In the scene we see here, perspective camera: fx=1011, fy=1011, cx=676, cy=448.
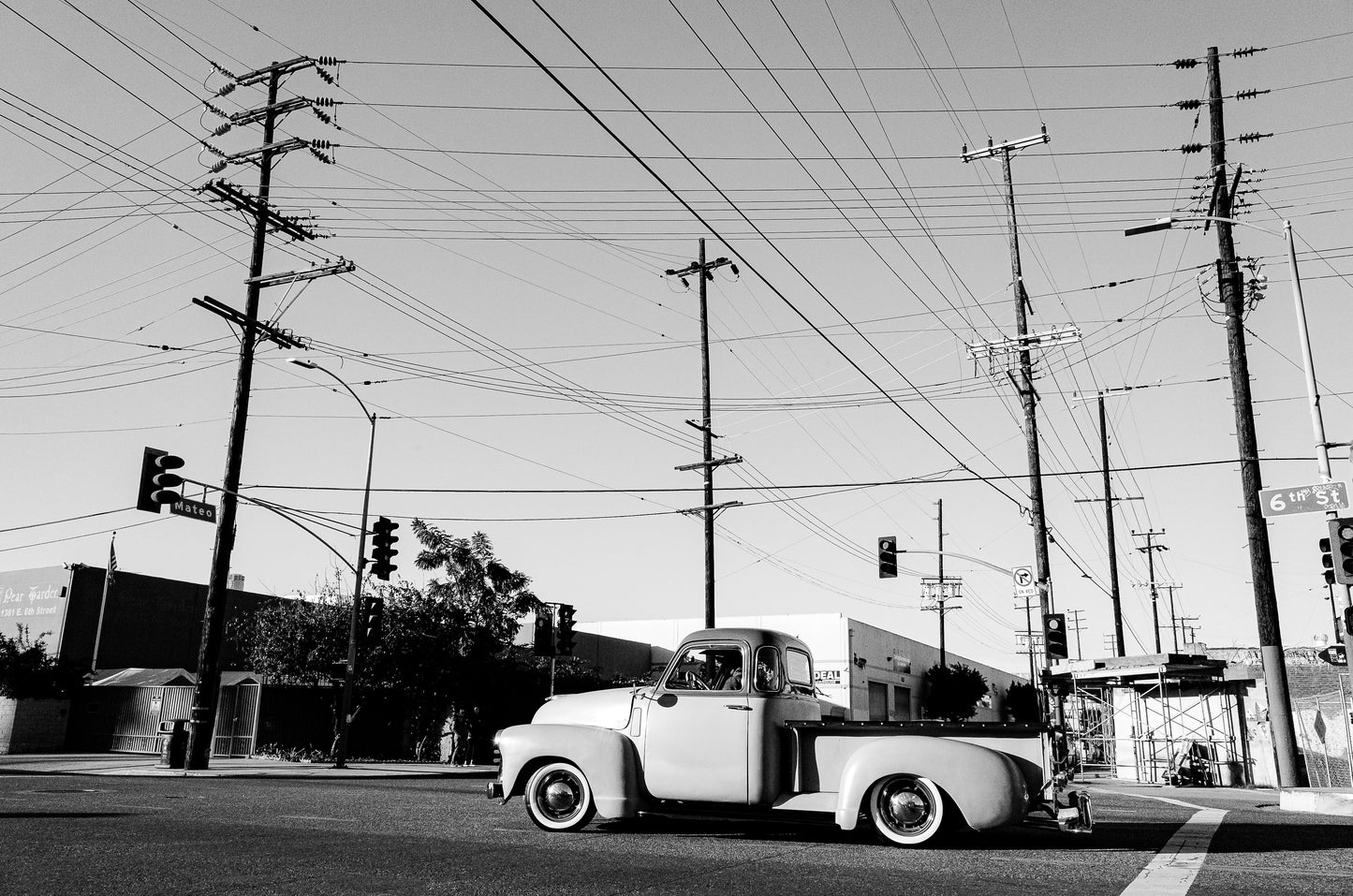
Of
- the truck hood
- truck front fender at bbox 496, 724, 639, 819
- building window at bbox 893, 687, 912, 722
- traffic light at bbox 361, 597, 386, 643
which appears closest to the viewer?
truck front fender at bbox 496, 724, 639, 819

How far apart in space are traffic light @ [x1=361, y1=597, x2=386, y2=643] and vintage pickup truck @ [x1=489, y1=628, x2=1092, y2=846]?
17.3 metres

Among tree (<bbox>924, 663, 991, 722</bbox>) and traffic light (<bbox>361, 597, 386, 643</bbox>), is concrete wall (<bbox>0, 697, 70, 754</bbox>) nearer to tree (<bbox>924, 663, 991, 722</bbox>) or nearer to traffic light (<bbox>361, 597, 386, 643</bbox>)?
traffic light (<bbox>361, 597, 386, 643</bbox>)

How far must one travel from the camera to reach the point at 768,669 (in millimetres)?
10336

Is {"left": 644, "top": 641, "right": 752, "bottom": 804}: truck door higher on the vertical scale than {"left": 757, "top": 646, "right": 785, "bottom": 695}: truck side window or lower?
lower

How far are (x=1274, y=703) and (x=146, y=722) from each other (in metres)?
35.1

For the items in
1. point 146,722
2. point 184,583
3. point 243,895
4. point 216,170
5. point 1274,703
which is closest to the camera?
point 243,895

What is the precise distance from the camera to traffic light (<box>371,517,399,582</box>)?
25.8 metres

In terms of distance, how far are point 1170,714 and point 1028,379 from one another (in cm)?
1235

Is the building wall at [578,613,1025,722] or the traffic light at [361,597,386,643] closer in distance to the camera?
the traffic light at [361,597,386,643]

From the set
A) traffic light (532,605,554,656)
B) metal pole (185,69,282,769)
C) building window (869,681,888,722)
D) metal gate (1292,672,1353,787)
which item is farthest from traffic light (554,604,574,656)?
building window (869,681,888,722)

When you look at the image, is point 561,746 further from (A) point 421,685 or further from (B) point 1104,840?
(A) point 421,685

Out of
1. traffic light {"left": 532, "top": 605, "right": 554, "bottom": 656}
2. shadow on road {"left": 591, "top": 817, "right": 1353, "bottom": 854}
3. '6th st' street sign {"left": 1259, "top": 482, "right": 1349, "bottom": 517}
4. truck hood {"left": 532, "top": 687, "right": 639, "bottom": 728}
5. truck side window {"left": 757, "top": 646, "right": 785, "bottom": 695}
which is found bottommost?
shadow on road {"left": 591, "top": 817, "right": 1353, "bottom": 854}

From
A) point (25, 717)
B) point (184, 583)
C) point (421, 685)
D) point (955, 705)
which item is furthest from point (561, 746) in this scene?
point (955, 705)

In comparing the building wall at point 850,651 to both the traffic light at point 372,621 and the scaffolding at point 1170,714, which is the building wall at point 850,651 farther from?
the traffic light at point 372,621
